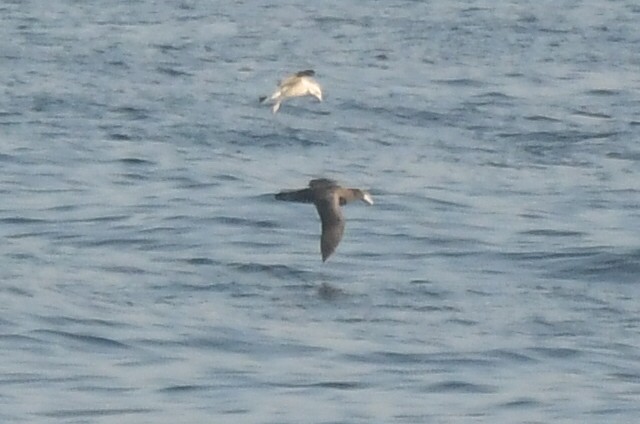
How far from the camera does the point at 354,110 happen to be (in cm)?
2169

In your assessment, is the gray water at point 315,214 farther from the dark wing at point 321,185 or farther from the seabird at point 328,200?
the dark wing at point 321,185

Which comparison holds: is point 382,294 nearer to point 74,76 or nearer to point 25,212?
point 25,212

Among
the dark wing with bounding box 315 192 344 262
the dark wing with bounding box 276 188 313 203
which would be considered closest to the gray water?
the dark wing with bounding box 315 192 344 262

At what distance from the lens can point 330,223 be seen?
14469 mm

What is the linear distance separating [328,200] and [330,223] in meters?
0.58

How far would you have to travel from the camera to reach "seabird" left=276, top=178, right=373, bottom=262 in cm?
1416

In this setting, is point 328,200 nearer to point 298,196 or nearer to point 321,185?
point 298,196

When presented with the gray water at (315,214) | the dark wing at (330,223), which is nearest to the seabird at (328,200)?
the dark wing at (330,223)

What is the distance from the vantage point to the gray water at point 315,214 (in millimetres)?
12984

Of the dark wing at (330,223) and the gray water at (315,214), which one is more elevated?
the dark wing at (330,223)

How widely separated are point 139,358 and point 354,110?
860 cm

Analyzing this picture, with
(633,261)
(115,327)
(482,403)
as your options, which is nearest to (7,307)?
(115,327)

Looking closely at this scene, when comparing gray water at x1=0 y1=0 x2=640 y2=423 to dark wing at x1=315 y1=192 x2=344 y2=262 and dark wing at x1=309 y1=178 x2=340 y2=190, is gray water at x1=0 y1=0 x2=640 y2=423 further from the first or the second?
dark wing at x1=309 y1=178 x2=340 y2=190

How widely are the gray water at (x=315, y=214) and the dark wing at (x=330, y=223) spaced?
59cm
